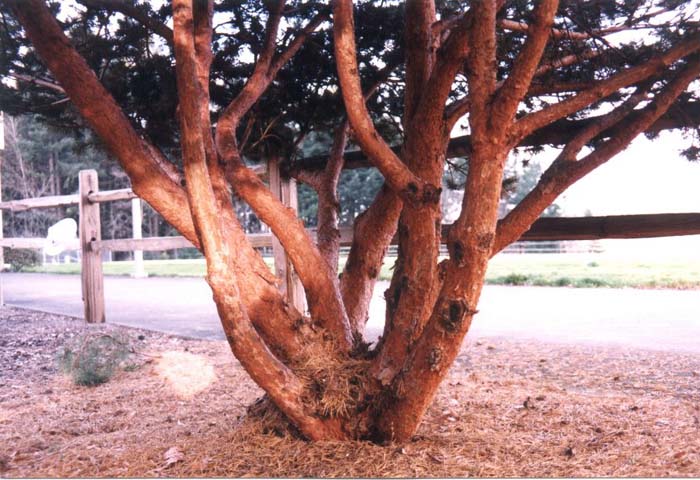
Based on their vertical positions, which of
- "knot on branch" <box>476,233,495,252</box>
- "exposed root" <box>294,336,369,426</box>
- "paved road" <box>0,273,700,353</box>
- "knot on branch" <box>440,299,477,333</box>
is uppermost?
"knot on branch" <box>476,233,495,252</box>

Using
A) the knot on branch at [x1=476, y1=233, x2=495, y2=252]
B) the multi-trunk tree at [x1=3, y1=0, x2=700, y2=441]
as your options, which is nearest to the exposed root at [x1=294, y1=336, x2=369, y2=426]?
the multi-trunk tree at [x1=3, y1=0, x2=700, y2=441]

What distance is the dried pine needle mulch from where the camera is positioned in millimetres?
3076

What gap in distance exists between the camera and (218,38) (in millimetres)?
4648

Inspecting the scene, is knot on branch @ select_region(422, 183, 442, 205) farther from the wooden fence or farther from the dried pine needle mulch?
the wooden fence

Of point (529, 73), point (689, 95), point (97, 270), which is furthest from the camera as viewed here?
point (97, 270)

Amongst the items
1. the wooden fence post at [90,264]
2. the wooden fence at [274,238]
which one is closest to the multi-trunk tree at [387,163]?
the wooden fence at [274,238]

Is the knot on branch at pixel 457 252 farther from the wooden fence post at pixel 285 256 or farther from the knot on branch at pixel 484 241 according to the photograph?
the wooden fence post at pixel 285 256

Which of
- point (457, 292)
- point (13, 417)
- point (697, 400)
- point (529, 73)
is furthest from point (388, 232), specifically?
point (13, 417)

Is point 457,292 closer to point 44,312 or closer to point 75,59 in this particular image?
point 75,59

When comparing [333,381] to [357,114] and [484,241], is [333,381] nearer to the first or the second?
[484,241]

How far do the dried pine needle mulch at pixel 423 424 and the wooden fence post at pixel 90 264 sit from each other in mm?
2122

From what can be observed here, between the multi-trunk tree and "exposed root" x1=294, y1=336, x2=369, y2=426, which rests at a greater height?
the multi-trunk tree

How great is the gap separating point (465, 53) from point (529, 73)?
0.49 metres

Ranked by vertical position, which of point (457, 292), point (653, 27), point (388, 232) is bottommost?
point (457, 292)
